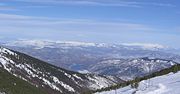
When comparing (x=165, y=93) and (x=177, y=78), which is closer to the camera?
(x=165, y=93)

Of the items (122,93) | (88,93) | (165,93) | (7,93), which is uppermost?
(165,93)

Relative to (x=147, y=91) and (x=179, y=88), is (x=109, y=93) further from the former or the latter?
(x=179, y=88)

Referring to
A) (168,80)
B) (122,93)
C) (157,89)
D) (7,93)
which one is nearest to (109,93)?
(122,93)

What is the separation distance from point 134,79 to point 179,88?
837 cm

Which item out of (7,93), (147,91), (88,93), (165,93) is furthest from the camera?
(7,93)

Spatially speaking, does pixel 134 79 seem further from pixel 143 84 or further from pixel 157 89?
pixel 157 89

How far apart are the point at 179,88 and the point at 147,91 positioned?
5.24 ft

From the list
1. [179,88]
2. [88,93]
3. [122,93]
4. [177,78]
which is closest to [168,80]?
[177,78]

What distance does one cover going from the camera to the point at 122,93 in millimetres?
19828

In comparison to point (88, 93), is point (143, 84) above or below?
above

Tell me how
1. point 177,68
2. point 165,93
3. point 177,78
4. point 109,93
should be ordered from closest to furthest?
1. point 165,93
2. point 177,78
3. point 109,93
4. point 177,68

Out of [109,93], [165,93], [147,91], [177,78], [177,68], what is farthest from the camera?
[177,68]

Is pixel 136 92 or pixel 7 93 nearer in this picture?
pixel 136 92

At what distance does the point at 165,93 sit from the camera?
53.0 ft
